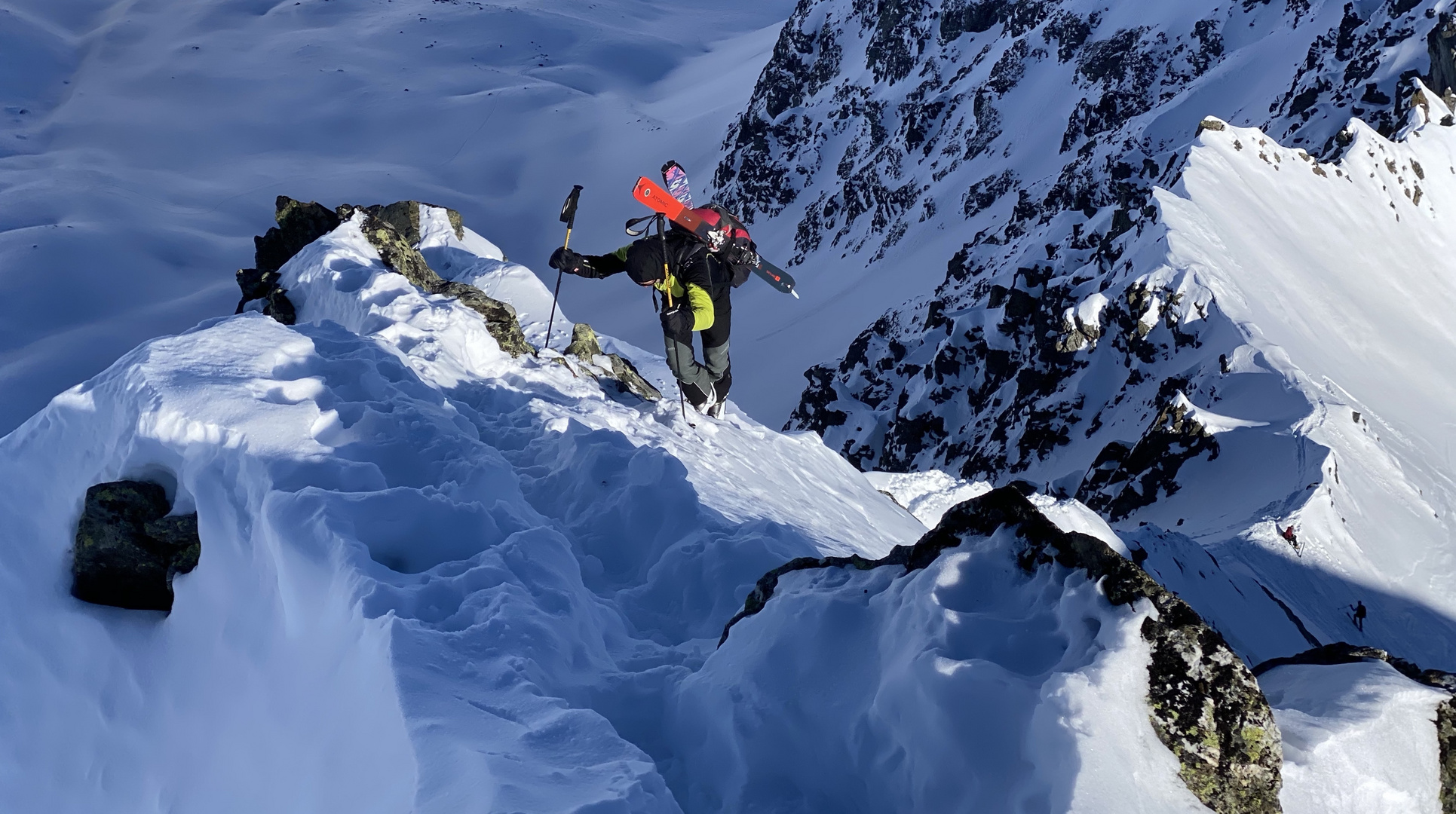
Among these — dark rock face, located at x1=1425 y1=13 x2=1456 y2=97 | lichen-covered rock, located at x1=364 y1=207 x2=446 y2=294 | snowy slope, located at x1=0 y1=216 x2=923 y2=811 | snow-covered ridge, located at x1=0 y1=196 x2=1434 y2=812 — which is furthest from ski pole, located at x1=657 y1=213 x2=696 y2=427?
dark rock face, located at x1=1425 y1=13 x2=1456 y2=97

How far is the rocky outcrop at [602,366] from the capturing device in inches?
455

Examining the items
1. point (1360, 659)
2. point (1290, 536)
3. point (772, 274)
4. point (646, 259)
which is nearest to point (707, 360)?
point (772, 274)

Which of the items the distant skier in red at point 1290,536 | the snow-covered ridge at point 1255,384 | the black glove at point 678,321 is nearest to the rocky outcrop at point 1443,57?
the snow-covered ridge at point 1255,384

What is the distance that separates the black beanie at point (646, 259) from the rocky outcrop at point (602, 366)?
7.25 feet

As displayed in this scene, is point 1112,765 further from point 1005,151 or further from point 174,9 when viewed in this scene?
point 174,9

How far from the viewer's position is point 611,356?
13.7 meters

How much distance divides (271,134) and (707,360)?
83.0m

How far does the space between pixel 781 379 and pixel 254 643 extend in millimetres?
70927

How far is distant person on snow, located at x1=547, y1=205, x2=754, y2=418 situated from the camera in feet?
30.8

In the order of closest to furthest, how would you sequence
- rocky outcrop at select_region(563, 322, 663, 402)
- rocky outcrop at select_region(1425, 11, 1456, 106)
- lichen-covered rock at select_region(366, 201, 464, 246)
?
rocky outcrop at select_region(563, 322, 663, 402), lichen-covered rock at select_region(366, 201, 464, 246), rocky outcrop at select_region(1425, 11, 1456, 106)

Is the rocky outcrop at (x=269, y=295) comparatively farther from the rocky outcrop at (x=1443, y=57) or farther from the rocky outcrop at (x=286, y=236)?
the rocky outcrop at (x=1443, y=57)

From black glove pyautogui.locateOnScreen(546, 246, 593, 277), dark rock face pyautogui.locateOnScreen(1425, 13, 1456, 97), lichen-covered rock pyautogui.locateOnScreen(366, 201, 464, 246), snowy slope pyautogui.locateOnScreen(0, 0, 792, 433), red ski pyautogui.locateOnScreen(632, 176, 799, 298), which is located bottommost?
snowy slope pyautogui.locateOnScreen(0, 0, 792, 433)

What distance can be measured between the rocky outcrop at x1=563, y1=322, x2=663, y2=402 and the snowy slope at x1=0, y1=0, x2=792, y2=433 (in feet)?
94.6

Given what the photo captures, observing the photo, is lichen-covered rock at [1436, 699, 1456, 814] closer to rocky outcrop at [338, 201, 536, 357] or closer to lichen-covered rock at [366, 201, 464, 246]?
rocky outcrop at [338, 201, 536, 357]
